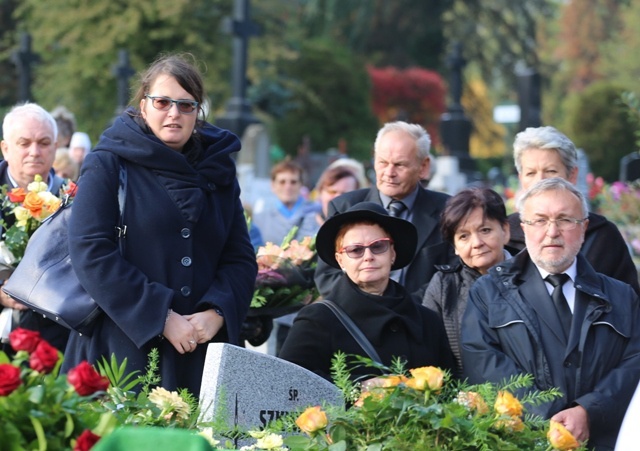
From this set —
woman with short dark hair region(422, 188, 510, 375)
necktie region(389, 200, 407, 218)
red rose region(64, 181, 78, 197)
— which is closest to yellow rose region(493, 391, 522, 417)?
woman with short dark hair region(422, 188, 510, 375)

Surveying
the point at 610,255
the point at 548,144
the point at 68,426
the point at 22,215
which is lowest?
the point at 68,426

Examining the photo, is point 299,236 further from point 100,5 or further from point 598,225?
point 100,5

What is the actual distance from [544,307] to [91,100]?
27037 mm

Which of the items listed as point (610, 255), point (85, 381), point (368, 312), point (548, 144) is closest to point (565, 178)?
point (548, 144)

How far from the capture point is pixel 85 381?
2971 millimetres

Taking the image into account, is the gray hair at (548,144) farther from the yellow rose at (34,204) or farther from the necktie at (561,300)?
the yellow rose at (34,204)

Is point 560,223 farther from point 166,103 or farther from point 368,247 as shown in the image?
point 166,103

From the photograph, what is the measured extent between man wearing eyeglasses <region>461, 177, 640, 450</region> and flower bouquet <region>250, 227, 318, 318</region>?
5.60 feet

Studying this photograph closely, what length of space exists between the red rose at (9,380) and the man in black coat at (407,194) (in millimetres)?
3485

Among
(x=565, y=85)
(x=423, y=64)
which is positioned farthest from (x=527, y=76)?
(x=565, y=85)

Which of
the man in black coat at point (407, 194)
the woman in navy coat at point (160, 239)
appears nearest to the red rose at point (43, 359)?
the woman in navy coat at point (160, 239)

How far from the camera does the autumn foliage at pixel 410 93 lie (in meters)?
43.3

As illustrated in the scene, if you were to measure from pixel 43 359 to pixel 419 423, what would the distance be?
1129 mm

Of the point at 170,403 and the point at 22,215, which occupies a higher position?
the point at 22,215
